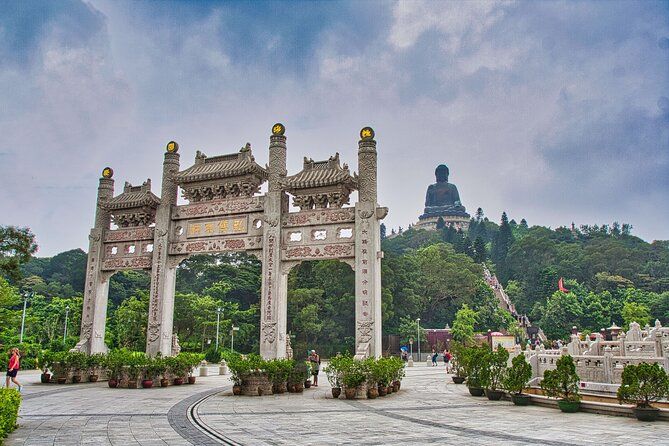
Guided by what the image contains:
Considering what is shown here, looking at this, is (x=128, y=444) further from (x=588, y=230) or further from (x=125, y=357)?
(x=588, y=230)

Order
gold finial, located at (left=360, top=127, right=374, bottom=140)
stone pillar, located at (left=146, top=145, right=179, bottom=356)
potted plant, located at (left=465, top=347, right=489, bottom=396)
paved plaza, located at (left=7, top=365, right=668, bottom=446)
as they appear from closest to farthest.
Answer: paved plaza, located at (left=7, top=365, right=668, bottom=446)
potted plant, located at (left=465, top=347, right=489, bottom=396)
gold finial, located at (left=360, top=127, right=374, bottom=140)
stone pillar, located at (left=146, top=145, right=179, bottom=356)

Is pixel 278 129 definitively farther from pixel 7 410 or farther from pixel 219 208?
pixel 7 410

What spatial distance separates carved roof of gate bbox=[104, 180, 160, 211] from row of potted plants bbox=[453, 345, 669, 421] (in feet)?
41.6

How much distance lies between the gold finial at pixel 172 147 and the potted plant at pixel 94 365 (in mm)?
7992

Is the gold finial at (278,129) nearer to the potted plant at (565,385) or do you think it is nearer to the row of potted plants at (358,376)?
the row of potted plants at (358,376)

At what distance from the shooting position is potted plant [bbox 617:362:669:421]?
33.4 ft

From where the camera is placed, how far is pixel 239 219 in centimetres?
1970

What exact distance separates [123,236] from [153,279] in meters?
2.43

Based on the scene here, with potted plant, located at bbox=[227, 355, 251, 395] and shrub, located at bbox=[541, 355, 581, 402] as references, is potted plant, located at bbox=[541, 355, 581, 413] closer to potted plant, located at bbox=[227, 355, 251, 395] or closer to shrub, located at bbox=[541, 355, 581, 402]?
shrub, located at bbox=[541, 355, 581, 402]

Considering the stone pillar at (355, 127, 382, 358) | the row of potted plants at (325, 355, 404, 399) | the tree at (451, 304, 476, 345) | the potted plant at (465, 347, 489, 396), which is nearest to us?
the row of potted plants at (325, 355, 404, 399)

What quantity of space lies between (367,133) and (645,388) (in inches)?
449

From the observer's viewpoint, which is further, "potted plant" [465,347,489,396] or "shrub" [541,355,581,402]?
"potted plant" [465,347,489,396]

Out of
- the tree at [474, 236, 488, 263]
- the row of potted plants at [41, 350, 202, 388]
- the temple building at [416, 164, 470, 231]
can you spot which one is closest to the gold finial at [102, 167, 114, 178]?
the row of potted plants at [41, 350, 202, 388]

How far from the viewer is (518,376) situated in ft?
43.9
